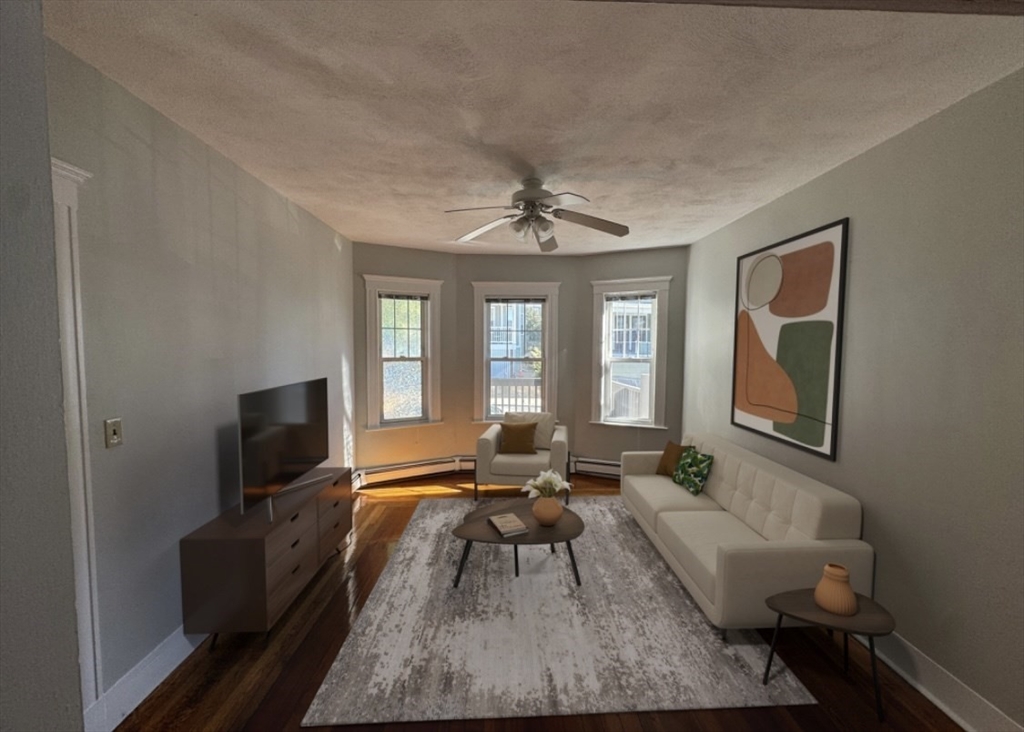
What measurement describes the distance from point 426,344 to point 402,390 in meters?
0.62

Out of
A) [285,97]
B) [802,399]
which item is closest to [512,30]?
[285,97]

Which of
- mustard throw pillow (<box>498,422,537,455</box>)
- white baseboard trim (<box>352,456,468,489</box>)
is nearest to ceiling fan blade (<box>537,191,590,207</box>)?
mustard throw pillow (<box>498,422,537,455</box>)

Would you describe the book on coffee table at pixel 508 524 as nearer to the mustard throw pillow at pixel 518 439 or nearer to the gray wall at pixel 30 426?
the mustard throw pillow at pixel 518 439

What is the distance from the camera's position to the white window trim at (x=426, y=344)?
4.95 m

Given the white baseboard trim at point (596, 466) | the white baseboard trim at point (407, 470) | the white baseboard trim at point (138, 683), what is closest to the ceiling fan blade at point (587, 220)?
the white baseboard trim at point (138, 683)

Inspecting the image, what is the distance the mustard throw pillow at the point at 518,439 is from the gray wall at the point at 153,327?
2.40 meters

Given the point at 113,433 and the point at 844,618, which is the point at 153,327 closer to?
the point at 113,433

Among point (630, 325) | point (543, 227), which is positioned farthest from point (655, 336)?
point (543, 227)

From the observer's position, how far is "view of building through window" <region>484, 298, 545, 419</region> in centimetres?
548

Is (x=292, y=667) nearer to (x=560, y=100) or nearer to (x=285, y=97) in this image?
(x=285, y=97)

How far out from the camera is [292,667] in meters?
2.18

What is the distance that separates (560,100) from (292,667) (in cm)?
298

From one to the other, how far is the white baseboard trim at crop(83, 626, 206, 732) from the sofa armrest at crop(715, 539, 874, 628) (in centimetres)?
274

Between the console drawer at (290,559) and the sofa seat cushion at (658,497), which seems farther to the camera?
the sofa seat cushion at (658,497)
